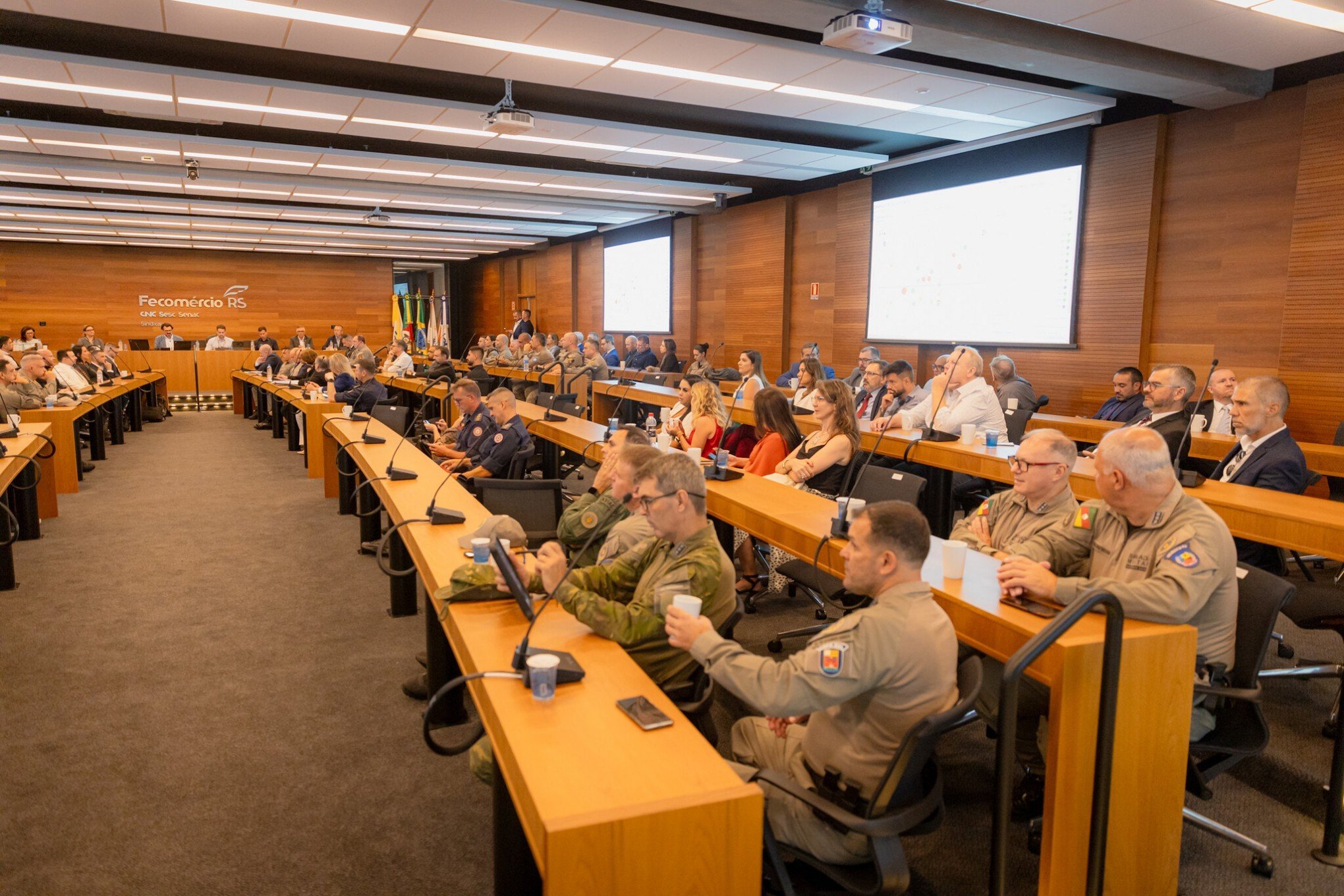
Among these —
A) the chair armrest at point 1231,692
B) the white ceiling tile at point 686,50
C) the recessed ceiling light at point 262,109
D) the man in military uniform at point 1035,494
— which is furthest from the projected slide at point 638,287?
the chair armrest at point 1231,692

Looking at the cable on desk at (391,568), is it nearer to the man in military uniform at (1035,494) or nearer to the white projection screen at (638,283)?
the man in military uniform at (1035,494)

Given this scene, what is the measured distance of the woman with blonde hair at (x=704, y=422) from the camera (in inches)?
194

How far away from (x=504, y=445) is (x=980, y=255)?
536 centimetres

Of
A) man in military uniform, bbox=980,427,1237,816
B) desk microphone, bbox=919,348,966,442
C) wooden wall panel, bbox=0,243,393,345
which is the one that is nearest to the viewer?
man in military uniform, bbox=980,427,1237,816

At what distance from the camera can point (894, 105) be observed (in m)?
7.04

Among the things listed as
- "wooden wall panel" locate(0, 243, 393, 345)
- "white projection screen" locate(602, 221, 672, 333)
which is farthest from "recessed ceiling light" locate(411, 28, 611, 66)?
"wooden wall panel" locate(0, 243, 393, 345)

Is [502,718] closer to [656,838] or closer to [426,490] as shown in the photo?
[656,838]

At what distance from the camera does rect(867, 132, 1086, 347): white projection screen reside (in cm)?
757

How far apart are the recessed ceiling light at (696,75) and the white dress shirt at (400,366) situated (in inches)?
260

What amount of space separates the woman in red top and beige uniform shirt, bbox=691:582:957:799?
2.64 m

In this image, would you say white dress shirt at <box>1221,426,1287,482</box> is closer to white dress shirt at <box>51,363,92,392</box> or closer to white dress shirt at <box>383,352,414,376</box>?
white dress shirt at <box>51,363,92,392</box>

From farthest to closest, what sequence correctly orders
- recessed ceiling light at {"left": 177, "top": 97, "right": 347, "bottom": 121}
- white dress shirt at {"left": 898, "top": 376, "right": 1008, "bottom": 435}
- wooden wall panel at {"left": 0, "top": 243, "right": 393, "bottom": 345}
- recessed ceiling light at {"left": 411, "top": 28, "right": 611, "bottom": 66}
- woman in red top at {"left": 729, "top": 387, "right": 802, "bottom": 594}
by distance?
wooden wall panel at {"left": 0, "top": 243, "right": 393, "bottom": 345} → recessed ceiling light at {"left": 177, "top": 97, "right": 347, "bottom": 121} → recessed ceiling light at {"left": 411, "top": 28, "right": 611, "bottom": 66} → white dress shirt at {"left": 898, "top": 376, "right": 1008, "bottom": 435} → woman in red top at {"left": 729, "top": 387, "right": 802, "bottom": 594}

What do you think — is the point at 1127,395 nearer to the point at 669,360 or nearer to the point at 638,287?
the point at 669,360

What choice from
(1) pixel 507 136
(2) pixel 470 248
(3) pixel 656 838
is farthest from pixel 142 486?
(2) pixel 470 248
